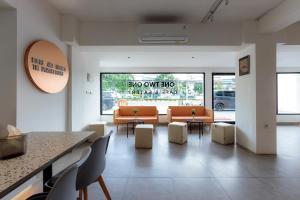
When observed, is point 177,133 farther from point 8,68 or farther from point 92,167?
point 8,68

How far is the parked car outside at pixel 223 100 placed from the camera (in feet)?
A: 28.4

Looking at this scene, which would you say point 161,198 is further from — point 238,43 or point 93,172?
point 238,43

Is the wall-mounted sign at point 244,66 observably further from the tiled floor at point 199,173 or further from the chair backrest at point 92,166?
the chair backrest at point 92,166

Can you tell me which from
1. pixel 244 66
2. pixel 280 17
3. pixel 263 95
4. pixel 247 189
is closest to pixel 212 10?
pixel 280 17

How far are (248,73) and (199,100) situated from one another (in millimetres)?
4347

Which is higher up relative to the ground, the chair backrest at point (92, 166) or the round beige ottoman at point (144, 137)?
the chair backrest at point (92, 166)

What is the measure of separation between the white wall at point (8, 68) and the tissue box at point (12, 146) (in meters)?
1.44

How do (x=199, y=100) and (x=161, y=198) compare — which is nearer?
(x=161, y=198)

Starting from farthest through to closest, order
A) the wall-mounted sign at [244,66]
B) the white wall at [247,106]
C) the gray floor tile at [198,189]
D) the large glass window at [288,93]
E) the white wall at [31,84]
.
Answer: the large glass window at [288,93], the wall-mounted sign at [244,66], the white wall at [247,106], the white wall at [31,84], the gray floor tile at [198,189]

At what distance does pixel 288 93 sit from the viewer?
8445mm

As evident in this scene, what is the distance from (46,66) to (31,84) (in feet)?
1.35

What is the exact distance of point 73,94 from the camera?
4.33 m

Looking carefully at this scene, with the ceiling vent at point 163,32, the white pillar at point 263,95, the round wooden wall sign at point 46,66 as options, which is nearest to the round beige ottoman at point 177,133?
the white pillar at point 263,95

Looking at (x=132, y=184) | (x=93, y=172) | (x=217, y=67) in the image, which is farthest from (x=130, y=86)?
(x=93, y=172)
